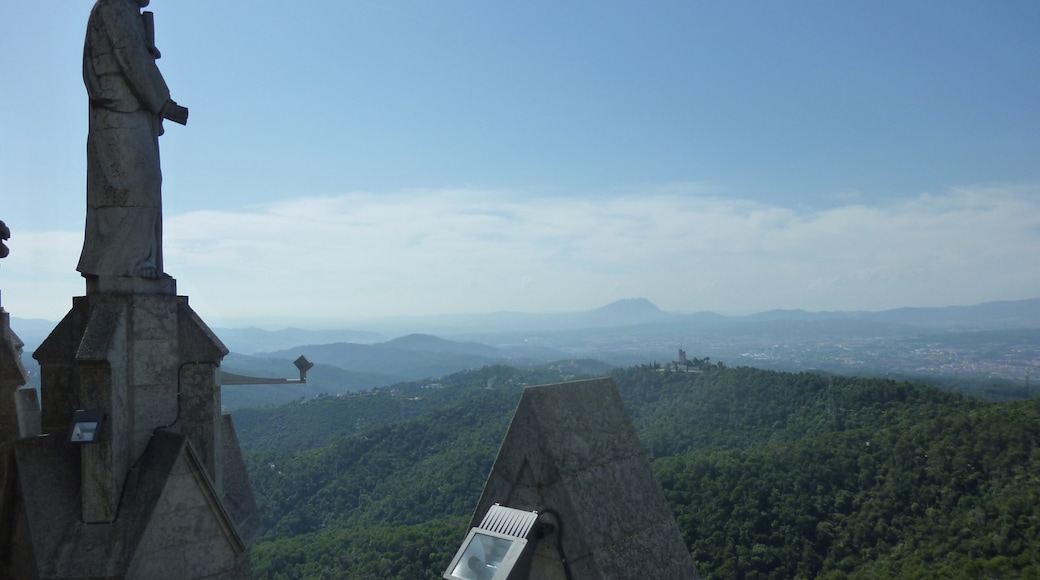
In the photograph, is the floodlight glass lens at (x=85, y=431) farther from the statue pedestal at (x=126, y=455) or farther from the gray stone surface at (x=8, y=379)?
the gray stone surface at (x=8, y=379)

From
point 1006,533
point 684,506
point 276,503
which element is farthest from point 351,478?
point 1006,533

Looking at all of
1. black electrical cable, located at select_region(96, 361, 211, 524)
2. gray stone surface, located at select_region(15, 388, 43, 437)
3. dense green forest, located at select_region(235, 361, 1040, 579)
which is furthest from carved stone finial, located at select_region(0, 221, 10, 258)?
dense green forest, located at select_region(235, 361, 1040, 579)

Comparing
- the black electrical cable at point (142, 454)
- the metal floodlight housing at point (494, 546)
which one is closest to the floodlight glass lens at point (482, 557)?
the metal floodlight housing at point (494, 546)

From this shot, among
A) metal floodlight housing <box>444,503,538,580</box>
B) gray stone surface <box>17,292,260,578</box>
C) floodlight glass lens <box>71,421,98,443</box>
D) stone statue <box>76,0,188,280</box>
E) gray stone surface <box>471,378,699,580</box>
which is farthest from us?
stone statue <box>76,0,188,280</box>

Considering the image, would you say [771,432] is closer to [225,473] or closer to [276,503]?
[276,503]

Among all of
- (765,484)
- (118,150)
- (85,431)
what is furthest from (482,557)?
(765,484)

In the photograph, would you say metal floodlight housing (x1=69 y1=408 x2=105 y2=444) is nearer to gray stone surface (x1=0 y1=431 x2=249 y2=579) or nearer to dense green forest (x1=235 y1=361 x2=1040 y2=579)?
gray stone surface (x1=0 y1=431 x2=249 y2=579)
